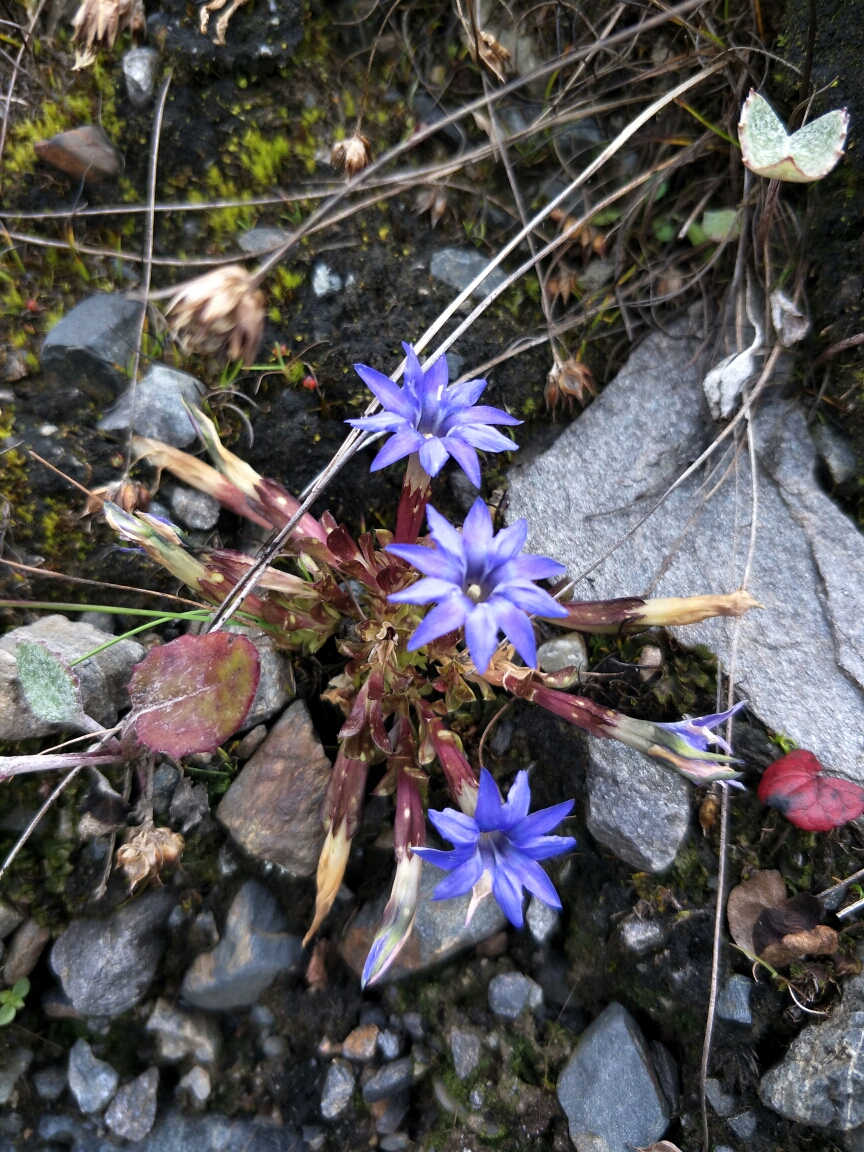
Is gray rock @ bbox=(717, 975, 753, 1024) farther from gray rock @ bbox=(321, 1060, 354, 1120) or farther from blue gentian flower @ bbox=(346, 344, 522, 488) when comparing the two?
blue gentian flower @ bbox=(346, 344, 522, 488)

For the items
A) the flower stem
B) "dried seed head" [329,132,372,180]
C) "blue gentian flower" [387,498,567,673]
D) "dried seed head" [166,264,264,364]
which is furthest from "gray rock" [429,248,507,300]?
"blue gentian flower" [387,498,567,673]

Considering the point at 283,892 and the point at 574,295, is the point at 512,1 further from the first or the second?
the point at 283,892

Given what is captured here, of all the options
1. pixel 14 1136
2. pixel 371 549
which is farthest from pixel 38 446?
pixel 14 1136

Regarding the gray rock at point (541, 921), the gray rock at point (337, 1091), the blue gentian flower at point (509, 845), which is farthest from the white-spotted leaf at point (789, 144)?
the gray rock at point (337, 1091)

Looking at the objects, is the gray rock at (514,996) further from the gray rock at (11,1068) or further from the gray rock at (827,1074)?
the gray rock at (11,1068)

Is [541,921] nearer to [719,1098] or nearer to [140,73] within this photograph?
[719,1098]
